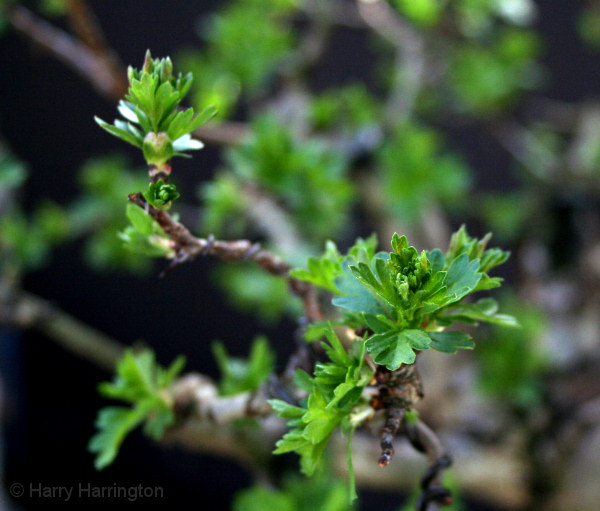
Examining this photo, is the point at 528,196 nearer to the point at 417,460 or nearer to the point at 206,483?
the point at 417,460

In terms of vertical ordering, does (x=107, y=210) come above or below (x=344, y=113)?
below

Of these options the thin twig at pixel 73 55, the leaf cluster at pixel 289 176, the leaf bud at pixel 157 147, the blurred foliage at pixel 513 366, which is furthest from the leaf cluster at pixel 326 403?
the thin twig at pixel 73 55

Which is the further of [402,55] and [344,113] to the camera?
[402,55]

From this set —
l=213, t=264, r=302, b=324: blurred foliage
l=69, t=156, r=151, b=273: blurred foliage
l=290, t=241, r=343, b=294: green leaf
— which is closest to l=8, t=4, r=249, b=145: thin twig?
l=69, t=156, r=151, b=273: blurred foliage

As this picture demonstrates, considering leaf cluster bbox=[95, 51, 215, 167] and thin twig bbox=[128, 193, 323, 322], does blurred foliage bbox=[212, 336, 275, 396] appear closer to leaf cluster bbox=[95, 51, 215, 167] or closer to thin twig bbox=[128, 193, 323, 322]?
thin twig bbox=[128, 193, 323, 322]

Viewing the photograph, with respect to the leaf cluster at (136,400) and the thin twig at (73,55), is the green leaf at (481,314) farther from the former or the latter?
the thin twig at (73,55)

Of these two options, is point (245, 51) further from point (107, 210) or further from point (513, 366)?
point (513, 366)

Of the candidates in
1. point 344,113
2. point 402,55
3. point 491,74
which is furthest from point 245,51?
point 491,74

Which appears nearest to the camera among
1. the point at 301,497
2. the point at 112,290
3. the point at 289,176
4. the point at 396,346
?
the point at 396,346
